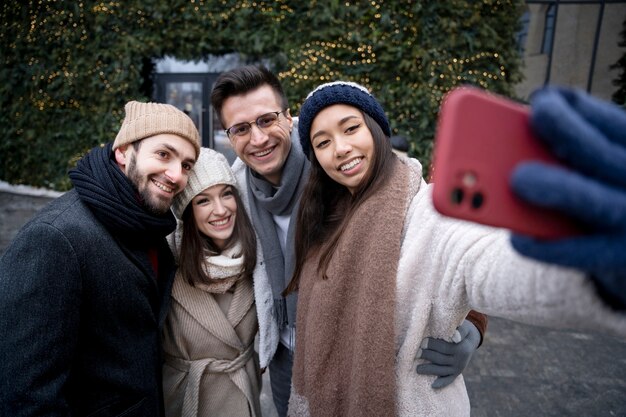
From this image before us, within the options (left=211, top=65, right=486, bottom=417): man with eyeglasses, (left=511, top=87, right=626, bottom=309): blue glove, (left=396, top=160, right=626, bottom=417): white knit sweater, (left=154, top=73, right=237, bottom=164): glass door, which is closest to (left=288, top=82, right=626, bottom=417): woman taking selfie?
(left=396, top=160, right=626, bottom=417): white knit sweater

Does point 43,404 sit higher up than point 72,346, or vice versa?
point 72,346

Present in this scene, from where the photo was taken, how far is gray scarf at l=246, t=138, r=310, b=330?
2.12 m

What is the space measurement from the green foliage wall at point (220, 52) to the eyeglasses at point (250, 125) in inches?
148

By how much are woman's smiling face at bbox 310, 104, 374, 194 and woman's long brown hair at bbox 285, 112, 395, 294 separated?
30 mm

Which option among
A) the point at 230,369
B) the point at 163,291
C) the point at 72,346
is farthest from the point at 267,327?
the point at 72,346

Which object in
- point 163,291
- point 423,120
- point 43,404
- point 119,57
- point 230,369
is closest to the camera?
point 43,404

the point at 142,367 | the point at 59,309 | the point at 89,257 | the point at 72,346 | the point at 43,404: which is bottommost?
the point at 142,367

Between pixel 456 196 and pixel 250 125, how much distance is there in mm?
1685

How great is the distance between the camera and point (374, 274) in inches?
52.0

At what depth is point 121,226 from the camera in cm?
157

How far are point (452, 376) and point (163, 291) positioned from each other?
1.35 metres

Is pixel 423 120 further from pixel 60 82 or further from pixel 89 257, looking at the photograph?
pixel 60 82

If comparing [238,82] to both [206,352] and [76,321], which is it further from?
[206,352]

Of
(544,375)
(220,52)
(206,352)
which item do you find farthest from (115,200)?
(220,52)
